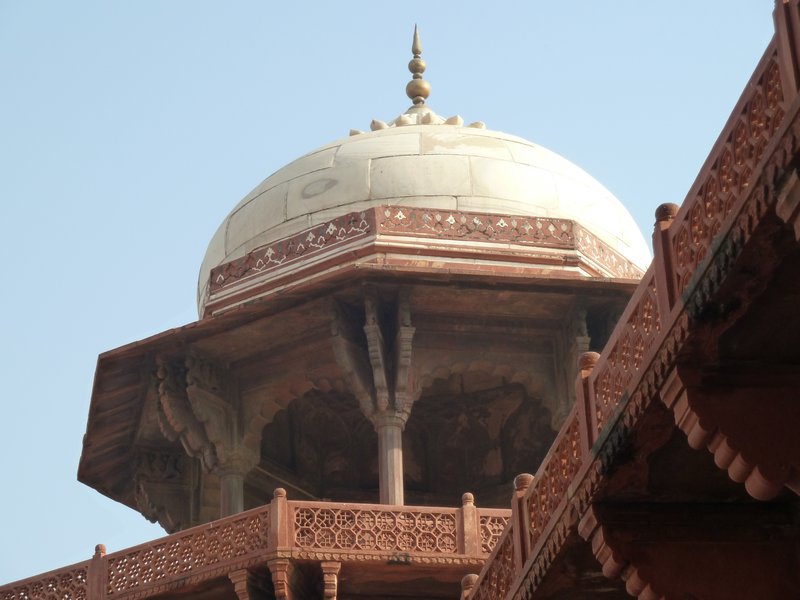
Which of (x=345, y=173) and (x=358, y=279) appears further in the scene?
(x=345, y=173)

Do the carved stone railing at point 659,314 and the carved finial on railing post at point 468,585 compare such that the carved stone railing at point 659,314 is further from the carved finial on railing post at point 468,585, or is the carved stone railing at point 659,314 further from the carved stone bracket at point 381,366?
the carved stone bracket at point 381,366

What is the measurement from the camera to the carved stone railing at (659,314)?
8406 millimetres

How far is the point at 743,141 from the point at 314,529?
9.14 metres

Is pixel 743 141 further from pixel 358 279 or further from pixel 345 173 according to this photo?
pixel 345 173

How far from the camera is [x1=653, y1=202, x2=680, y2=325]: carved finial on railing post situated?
9.42 meters

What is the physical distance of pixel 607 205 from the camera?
2117cm

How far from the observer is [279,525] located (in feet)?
56.1

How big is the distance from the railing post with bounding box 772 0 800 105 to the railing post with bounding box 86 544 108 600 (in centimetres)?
1081

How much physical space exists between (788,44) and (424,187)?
12.1 m

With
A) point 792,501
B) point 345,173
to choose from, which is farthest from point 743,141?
point 345,173

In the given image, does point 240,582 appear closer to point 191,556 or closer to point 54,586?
point 191,556

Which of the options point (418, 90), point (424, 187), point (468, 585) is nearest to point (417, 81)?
point (418, 90)

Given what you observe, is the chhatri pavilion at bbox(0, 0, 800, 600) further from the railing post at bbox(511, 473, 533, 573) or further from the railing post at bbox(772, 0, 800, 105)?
the railing post at bbox(772, 0, 800, 105)

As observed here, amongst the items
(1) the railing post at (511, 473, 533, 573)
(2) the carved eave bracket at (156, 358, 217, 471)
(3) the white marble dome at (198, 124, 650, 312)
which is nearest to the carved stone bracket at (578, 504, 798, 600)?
(1) the railing post at (511, 473, 533, 573)
